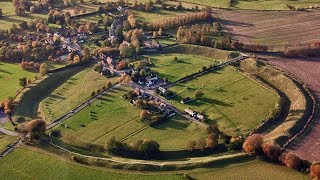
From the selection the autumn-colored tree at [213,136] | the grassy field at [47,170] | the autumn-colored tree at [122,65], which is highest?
the autumn-colored tree at [122,65]

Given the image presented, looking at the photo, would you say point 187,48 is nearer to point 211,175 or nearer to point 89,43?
point 89,43

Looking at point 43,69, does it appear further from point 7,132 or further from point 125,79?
point 7,132

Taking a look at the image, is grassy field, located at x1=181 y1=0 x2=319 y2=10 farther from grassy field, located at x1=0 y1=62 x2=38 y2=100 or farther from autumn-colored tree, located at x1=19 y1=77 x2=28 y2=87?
autumn-colored tree, located at x1=19 y1=77 x2=28 y2=87

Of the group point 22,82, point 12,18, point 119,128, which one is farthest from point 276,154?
point 12,18

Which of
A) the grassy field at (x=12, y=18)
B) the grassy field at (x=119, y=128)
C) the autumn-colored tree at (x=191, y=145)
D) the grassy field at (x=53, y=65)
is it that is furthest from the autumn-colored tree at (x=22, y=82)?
the grassy field at (x=12, y=18)

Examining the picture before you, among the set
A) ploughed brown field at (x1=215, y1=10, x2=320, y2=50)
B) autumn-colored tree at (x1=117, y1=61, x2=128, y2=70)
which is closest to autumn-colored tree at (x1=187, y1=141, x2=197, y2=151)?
autumn-colored tree at (x1=117, y1=61, x2=128, y2=70)

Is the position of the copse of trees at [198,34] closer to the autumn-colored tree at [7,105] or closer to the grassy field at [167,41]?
the grassy field at [167,41]
